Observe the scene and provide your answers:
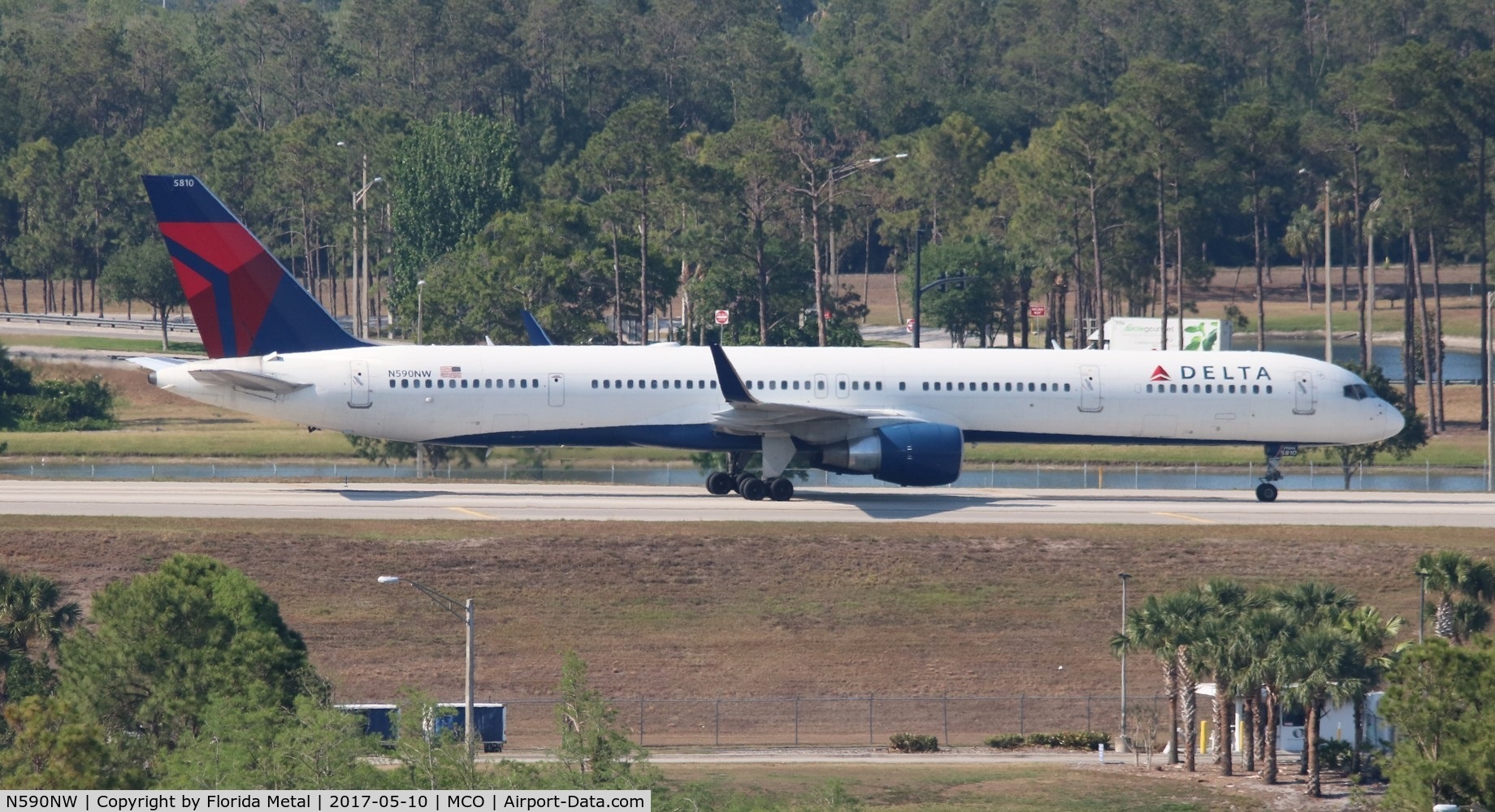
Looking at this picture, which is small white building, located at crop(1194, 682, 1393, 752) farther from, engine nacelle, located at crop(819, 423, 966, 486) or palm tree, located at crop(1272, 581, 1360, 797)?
engine nacelle, located at crop(819, 423, 966, 486)

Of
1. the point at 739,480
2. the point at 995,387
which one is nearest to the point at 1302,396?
the point at 995,387

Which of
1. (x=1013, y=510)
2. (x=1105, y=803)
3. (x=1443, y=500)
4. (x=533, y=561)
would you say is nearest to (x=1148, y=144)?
(x=1443, y=500)

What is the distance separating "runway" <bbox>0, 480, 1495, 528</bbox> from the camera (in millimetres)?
47344

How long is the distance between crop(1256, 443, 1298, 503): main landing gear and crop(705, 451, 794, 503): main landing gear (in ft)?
44.0

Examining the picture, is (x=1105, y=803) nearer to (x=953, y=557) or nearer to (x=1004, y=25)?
(x=953, y=557)

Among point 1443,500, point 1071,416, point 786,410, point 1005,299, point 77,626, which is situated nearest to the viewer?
point 77,626

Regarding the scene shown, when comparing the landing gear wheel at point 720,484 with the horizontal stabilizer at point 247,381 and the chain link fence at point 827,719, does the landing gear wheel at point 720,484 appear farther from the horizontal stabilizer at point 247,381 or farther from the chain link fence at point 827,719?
the chain link fence at point 827,719

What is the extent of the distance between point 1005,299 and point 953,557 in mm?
70299

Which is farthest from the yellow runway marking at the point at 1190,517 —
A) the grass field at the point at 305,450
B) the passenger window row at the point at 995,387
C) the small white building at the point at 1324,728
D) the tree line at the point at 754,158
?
the grass field at the point at 305,450

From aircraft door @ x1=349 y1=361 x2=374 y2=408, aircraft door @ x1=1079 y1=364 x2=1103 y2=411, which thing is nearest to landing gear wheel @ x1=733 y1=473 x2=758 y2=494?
aircraft door @ x1=1079 y1=364 x2=1103 y2=411

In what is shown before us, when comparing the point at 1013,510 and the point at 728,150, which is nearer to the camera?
the point at 1013,510

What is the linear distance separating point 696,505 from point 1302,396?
55.5 feet

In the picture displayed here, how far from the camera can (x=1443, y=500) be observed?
54312 mm

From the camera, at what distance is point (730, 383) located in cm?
4688
